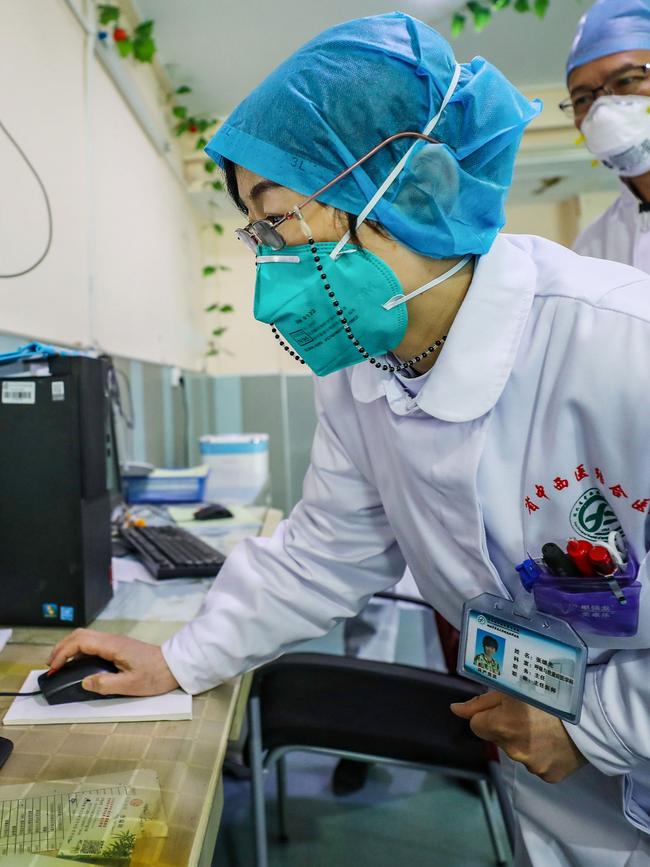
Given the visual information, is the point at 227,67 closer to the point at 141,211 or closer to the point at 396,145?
the point at 141,211

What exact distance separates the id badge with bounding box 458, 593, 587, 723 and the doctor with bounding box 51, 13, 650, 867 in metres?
0.06

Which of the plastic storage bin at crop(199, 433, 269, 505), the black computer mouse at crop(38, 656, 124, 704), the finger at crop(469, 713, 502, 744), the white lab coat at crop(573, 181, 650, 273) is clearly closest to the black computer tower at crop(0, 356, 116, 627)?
the black computer mouse at crop(38, 656, 124, 704)

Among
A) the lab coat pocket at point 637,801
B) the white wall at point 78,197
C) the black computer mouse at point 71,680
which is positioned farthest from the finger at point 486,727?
the white wall at point 78,197

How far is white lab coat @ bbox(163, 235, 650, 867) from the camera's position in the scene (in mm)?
642

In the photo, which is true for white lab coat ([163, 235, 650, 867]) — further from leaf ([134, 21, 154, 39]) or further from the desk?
leaf ([134, 21, 154, 39])

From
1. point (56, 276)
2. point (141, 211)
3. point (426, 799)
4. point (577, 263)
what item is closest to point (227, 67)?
point (141, 211)

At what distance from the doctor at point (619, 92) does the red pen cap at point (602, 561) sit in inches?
47.7

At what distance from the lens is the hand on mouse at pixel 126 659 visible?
81 cm

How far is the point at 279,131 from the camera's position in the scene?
714mm

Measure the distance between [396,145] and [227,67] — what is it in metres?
3.16

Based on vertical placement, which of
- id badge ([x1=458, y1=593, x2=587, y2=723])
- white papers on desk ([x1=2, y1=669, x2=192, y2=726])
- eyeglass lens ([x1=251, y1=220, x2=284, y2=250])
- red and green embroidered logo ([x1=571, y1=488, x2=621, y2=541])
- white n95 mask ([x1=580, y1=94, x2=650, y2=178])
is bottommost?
white papers on desk ([x1=2, y1=669, x2=192, y2=726])

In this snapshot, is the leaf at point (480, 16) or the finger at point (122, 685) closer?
the finger at point (122, 685)

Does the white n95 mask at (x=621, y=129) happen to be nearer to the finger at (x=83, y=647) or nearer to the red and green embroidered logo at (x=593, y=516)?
the red and green embroidered logo at (x=593, y=516)

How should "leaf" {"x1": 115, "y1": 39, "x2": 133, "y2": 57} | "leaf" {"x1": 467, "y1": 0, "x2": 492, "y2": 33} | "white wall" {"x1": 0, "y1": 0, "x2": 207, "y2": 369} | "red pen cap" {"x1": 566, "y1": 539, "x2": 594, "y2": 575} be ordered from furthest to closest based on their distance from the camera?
"leaf" {"x1": 467, "y1": 0, "x2": 492, "y2": 33} < "leaf" {"x1": 115, "y1": 39, "x2": 133, "y2": 57} < "white wall" {"x1": 0, "y1": 0, "x2": 207, "y2": 369} < "red pen cap" {"x1": 566, "y1": 539, "x2": 594, "y2": 575}
